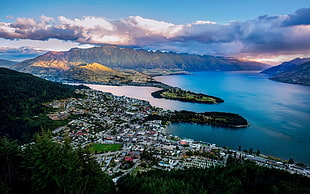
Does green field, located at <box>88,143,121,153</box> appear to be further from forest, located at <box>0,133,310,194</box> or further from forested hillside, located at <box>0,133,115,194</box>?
forested hillside, located at <box>0,133,115,194</box>

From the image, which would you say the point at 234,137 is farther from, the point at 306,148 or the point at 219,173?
the point at 219,173

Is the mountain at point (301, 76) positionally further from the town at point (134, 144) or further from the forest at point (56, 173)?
the forest at point (56, 173)

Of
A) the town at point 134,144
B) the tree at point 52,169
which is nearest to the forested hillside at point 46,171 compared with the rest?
the tree at point 52,169

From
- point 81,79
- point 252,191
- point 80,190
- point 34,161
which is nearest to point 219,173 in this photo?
point 252,191

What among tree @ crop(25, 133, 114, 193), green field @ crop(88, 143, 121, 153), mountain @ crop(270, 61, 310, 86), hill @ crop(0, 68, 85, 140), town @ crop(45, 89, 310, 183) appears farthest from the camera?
mountain @ crop(270, 61, 310, 86)

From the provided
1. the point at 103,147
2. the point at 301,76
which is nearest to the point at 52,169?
the point at 103,147

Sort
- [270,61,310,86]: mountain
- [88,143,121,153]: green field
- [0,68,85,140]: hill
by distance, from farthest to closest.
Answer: [270,61,310,86]: mountain
[0,68,85,140]: hill
[88,143,121,153]: green field

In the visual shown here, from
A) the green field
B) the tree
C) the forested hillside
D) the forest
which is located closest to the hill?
the green field
